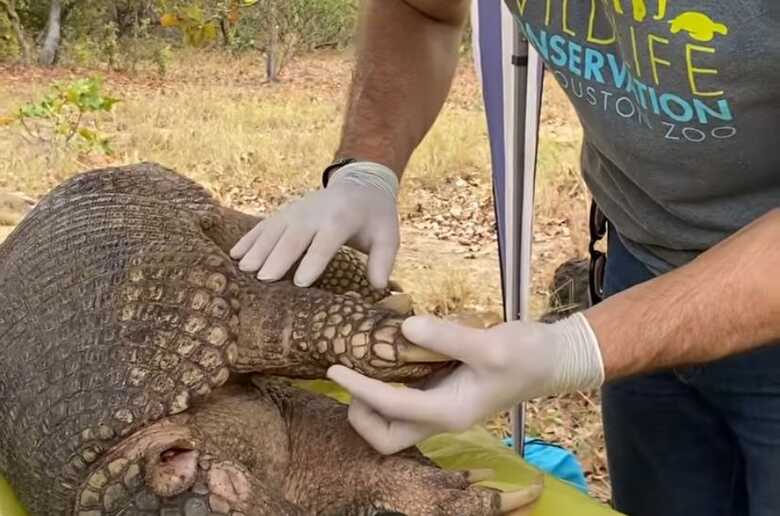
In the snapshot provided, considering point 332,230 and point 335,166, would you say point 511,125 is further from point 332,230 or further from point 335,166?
point 332,230

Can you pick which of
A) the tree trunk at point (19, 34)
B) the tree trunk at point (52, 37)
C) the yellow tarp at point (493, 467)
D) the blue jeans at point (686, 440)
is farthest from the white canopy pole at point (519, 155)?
the tree trunk at point (52, 37)

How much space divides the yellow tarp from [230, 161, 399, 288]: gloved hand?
0.27m

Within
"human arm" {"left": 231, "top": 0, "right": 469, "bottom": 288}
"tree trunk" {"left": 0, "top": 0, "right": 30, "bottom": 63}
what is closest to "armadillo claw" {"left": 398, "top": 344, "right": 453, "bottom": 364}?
"human arm" {"left": 231, "top": 0, "right": 469, "bottom": 288}

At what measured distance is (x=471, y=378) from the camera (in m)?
1.29

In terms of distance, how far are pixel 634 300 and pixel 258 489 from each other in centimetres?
55

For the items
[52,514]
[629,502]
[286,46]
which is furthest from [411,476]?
[286,46]

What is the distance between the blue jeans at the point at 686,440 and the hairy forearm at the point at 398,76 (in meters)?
0.46

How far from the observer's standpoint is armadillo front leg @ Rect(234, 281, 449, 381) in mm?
1272

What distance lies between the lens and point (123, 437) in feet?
3.85

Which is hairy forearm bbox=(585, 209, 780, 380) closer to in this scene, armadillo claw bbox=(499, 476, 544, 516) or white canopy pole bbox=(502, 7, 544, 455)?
armadillo claw bbox=(499, 476, 544, 516)

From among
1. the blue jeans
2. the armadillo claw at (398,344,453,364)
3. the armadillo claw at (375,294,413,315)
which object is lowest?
the blue jeans

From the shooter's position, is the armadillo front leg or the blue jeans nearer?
the armadillo front leg

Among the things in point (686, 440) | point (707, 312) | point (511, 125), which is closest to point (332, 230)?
point (707, 312)

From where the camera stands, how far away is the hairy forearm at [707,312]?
1.28 meters
